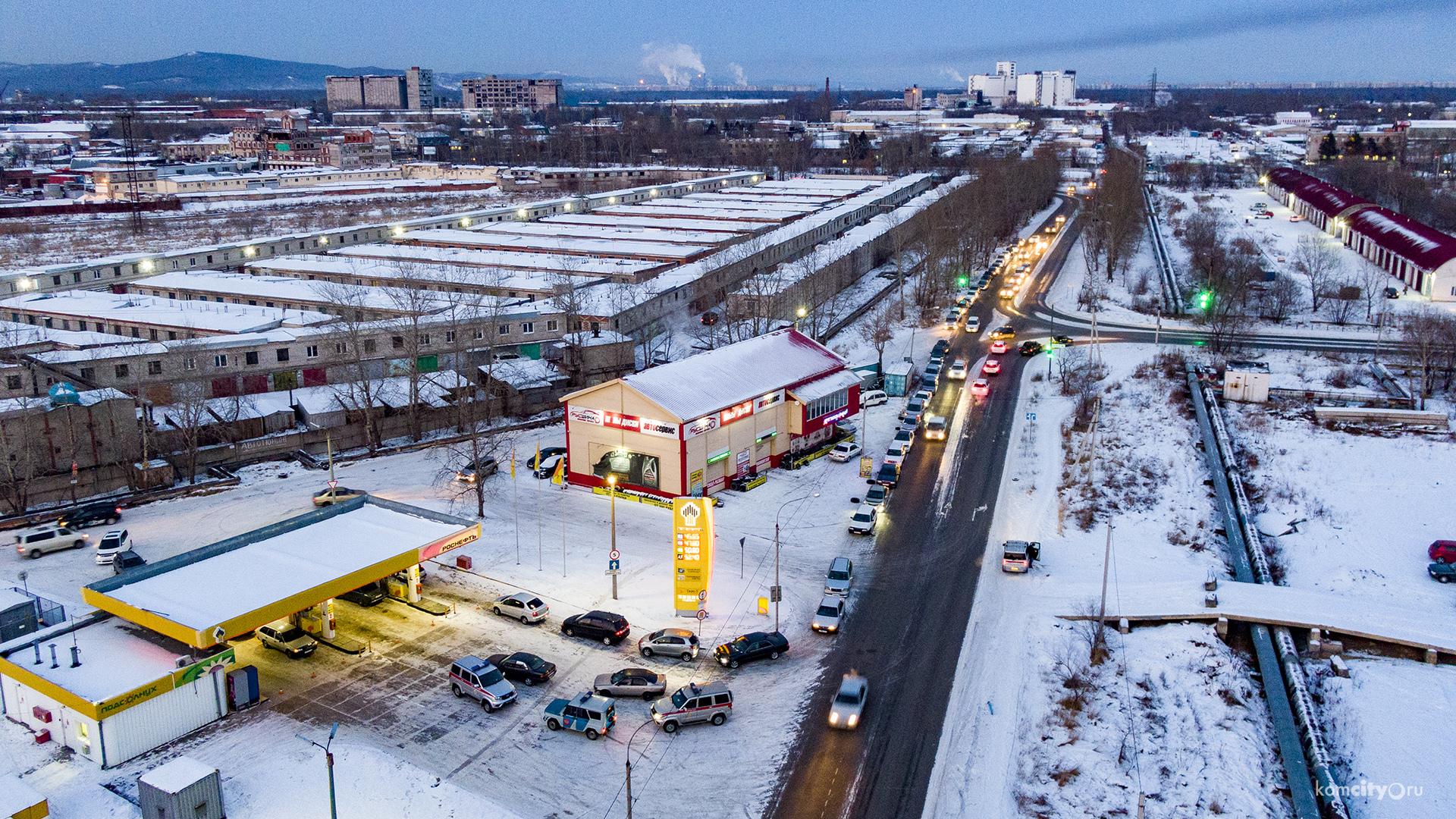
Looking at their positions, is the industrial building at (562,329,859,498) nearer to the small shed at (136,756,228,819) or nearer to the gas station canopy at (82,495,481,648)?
the gas station canopy at (82,495,481,648)

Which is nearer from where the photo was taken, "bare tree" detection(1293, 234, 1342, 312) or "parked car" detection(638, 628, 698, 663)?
"parked car" detection(638, 628, 698, 663)

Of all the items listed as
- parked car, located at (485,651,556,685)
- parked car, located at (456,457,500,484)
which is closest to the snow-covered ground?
parked car, located at (485,651,556,685)

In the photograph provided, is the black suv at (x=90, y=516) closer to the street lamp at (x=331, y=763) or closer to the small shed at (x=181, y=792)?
the street lamp at (x=331, y=763)

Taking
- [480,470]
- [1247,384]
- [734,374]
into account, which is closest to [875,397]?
[734,374]

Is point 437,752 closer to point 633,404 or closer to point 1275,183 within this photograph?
point 633,404

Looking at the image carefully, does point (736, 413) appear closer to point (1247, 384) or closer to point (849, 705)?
point (849, 705)

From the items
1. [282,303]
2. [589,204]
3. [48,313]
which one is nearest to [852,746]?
[282,303]
